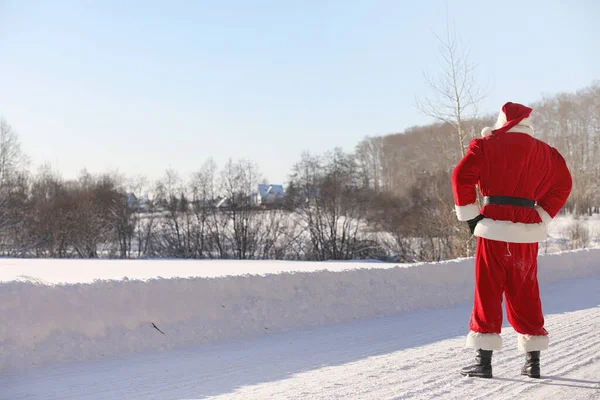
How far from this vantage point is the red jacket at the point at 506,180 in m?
4.04

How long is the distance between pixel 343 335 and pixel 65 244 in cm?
Result: 5028

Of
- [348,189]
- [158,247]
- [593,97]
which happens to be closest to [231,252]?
[158,247]

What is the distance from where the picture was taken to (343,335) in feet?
19.9

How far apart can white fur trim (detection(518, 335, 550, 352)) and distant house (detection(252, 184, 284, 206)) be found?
51564 millimetres

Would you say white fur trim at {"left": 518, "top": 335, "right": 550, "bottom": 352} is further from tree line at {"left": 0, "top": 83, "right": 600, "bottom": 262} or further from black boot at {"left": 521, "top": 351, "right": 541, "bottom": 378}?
tree line at {"left": 0, "top": 83, "right": 600, "bottom": 262}

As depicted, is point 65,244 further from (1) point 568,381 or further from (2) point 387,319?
(1) point 568,381

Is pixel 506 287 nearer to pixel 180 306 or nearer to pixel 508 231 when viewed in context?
pixel 508 231

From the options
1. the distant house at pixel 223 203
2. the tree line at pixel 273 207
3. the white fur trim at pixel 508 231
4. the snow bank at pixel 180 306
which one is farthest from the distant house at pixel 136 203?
the white fur trim at pixel 508 231

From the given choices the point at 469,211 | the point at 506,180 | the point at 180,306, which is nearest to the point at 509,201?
the point at 506,180

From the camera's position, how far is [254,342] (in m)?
5.76

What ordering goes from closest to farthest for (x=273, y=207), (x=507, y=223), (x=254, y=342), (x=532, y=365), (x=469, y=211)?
(x=532, y=365), (x=507, y=223), (x=469, y=211), (x=254, y=342), (x=273, y=207)

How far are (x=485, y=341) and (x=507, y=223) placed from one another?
0.76 m

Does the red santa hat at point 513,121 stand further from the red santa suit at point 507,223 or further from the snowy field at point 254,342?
the snowy field at point 254,342

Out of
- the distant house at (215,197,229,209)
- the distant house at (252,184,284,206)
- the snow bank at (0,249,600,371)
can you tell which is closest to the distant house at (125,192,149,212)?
the distant house at (215,197,229,209)
